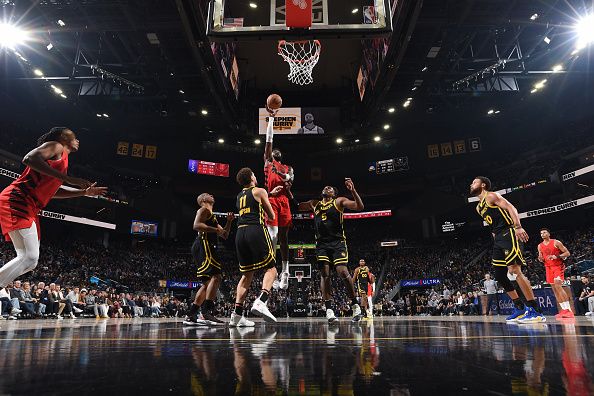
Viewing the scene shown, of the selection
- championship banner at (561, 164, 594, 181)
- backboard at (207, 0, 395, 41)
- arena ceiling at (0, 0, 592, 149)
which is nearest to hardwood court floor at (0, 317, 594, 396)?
backboard at (207, 0, 395, 41)

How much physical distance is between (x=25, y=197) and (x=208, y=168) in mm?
25938

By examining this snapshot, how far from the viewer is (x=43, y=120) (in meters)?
22.4

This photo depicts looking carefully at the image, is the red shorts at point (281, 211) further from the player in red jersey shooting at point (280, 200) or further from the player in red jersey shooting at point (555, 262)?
the player in red jersey shooting at point (555, 262)

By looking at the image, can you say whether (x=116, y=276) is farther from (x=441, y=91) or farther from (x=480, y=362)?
(x=480, y=362)

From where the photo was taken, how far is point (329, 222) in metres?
5.70

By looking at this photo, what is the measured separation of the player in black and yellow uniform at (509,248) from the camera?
500 centimetres

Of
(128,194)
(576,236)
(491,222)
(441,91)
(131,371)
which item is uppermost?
(441,91)

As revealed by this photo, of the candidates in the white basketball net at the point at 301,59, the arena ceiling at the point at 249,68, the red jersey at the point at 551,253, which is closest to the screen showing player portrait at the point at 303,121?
the arena ceiling at the point at 249,68

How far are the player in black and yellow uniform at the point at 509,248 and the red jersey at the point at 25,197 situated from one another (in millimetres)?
4881

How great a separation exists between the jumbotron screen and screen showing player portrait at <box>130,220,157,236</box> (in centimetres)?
498

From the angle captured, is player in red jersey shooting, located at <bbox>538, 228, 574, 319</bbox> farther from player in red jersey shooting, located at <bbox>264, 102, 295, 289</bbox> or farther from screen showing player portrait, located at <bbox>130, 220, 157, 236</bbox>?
screen showing player portrait, located at <bbox>130, 220, 157, 236</bbox>

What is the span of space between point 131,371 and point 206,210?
3897 millimetres

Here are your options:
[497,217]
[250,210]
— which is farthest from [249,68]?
[497,217]

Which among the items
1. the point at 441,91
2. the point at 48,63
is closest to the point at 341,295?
the point at 441,91
